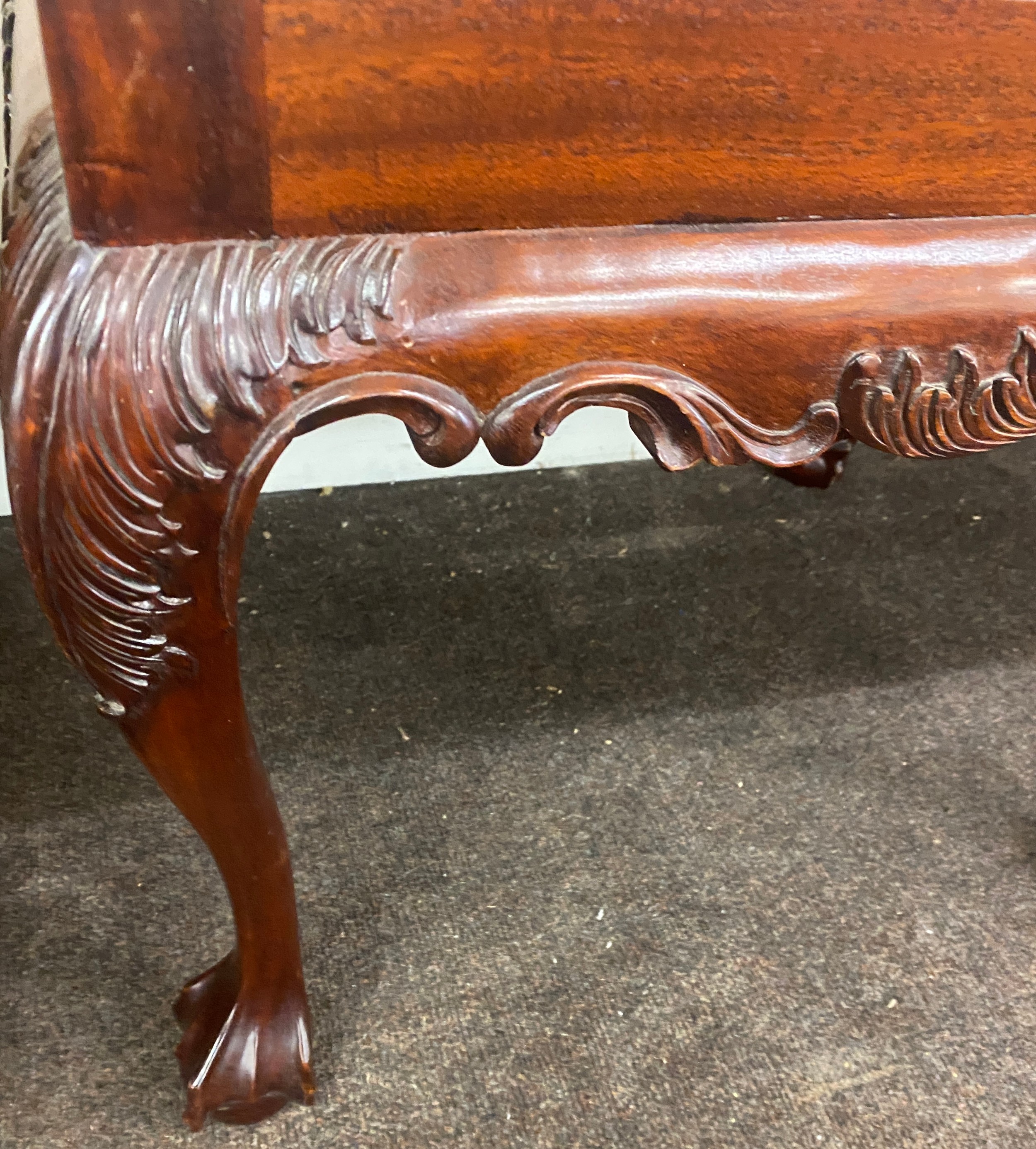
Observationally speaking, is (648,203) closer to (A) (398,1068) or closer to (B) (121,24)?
(B) (121,24)

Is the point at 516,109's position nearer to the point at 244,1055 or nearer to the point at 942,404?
the point at 942,404

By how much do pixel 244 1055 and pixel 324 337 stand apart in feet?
1.44

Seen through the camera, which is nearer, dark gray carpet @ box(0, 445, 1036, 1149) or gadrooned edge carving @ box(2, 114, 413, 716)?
gadrooned edge carving @ box(2, 114, 413, 716)

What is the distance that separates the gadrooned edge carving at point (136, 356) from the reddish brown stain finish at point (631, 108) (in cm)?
2

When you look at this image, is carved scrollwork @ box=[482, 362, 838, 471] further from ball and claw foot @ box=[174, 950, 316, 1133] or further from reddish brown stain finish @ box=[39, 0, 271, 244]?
ball and claw foot @ box=[174, 950, 316, 1133]

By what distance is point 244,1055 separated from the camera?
58cm

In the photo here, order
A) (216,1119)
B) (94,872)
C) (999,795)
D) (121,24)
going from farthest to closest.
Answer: (999,795) < (94,872) < (216,1119) < (121,24)

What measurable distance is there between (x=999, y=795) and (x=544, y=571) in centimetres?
48

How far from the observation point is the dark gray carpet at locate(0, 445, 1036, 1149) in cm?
63

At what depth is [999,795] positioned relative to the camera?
84 centimetres

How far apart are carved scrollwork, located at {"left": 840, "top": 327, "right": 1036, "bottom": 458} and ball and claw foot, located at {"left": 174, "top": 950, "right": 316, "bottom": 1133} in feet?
1.47

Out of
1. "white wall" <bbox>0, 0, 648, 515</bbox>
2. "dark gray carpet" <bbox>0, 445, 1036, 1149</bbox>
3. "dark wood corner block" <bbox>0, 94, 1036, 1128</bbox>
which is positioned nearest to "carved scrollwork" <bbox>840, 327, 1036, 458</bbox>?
"dark wood corner block" <bbox>0, 94, 1036, 1128</bbox>

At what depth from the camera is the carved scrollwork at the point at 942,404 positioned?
43 cm

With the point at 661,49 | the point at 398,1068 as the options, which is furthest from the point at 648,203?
the point at 398,1068
